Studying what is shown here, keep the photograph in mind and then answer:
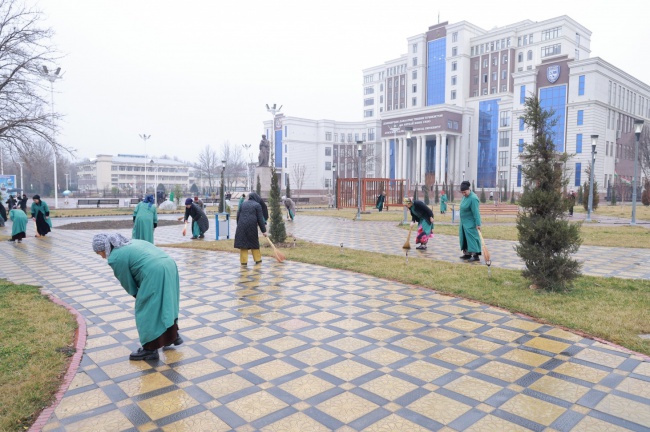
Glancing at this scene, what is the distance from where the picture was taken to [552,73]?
51156 mm

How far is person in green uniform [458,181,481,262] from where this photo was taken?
369 inches

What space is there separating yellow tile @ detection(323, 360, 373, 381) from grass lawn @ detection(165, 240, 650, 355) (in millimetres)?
2734

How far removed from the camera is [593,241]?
13.2 m

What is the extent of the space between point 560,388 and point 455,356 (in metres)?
0.97

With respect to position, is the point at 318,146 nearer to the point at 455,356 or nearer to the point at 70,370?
the point at 455,356

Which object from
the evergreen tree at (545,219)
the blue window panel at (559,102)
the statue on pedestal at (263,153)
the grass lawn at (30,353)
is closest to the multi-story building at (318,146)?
the blue window panel at (559,102)

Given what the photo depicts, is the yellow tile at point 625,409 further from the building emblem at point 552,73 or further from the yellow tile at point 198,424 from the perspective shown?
the building emblem at point 552,73

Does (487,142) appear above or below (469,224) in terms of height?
above

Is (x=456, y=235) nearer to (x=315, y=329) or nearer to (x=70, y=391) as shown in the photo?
(x=315, y=329)

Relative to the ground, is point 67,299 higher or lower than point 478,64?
lower

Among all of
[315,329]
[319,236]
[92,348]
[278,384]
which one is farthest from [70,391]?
[319,236]

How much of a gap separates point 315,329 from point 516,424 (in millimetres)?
2583

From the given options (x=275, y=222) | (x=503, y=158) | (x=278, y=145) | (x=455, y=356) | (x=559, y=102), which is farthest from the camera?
(x=278, y=145)

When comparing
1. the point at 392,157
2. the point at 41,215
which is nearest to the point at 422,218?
the point at 41,215
